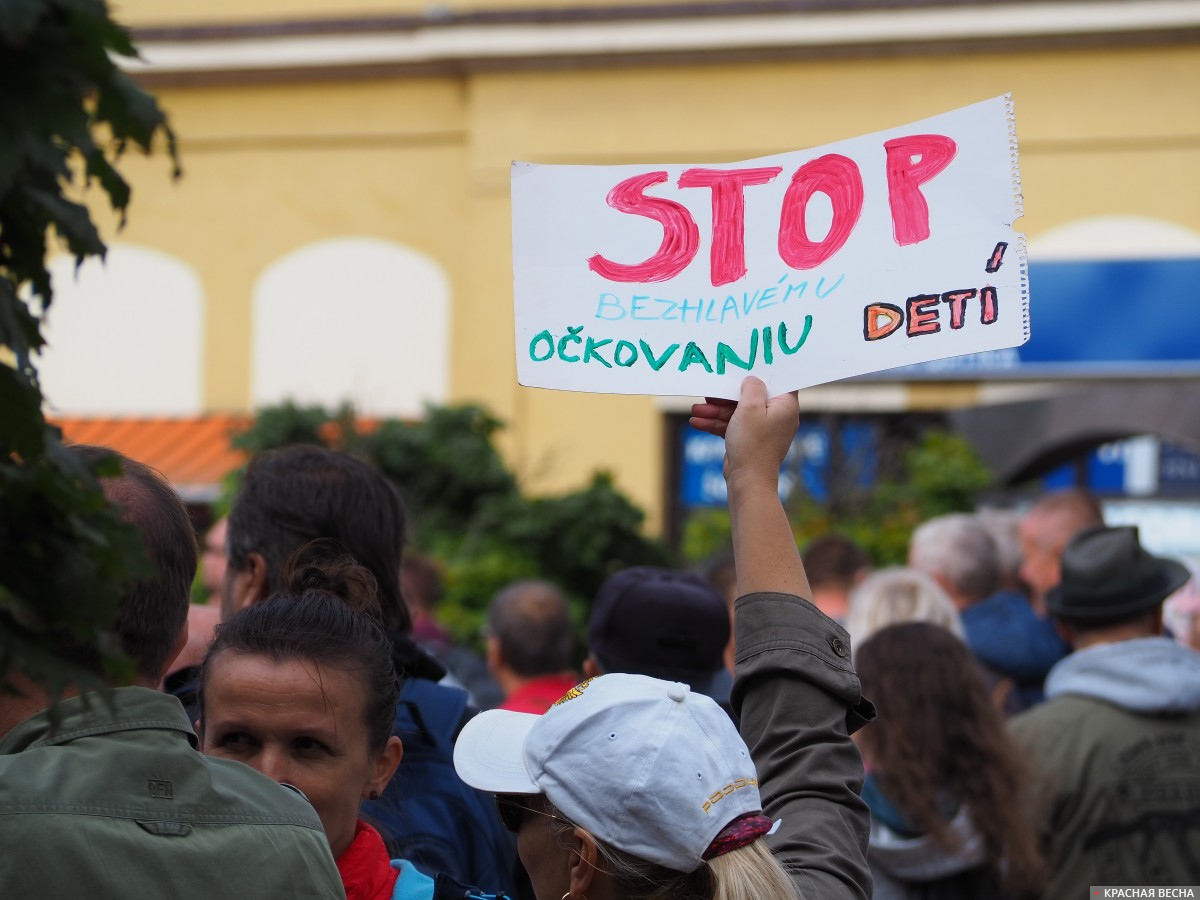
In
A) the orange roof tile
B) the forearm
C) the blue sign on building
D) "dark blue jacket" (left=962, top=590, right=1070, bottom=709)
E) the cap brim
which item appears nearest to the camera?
the cap brim

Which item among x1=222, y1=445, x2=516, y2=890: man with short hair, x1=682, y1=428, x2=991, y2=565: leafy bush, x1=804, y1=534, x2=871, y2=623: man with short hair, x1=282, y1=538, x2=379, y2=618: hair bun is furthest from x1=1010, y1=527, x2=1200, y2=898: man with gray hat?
x1=682, y1=428, x2=991, y2=565: leafy bush

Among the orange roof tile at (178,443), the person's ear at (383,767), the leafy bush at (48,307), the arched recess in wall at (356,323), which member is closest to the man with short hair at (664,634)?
the person's ear at (383,767)

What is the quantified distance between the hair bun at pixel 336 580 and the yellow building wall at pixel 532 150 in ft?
34.4

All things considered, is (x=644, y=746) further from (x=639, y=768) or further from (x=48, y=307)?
(x=48, y=307)

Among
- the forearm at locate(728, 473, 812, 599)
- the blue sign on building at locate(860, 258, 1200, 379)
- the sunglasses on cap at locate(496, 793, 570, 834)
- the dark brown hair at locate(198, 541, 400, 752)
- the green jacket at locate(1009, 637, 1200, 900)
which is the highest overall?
the blue sign on building at locate(860, 258, 1200, 379)

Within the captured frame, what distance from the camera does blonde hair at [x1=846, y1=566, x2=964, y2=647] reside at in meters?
4.14

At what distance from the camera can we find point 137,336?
15.5 m

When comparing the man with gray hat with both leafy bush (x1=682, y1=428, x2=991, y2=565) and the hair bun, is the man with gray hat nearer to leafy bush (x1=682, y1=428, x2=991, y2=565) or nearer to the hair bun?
the hair bun

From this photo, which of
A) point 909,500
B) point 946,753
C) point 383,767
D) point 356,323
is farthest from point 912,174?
point 356,323

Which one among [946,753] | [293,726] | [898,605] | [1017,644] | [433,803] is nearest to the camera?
[293,726]

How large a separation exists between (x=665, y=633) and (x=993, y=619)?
1836mm

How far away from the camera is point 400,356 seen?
15234 millimetres

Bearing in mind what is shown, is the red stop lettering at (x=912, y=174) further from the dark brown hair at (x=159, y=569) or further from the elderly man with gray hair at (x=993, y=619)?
the elderly man with gray hair at (x=993, y=619)

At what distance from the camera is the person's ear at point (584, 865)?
6.07 ft
